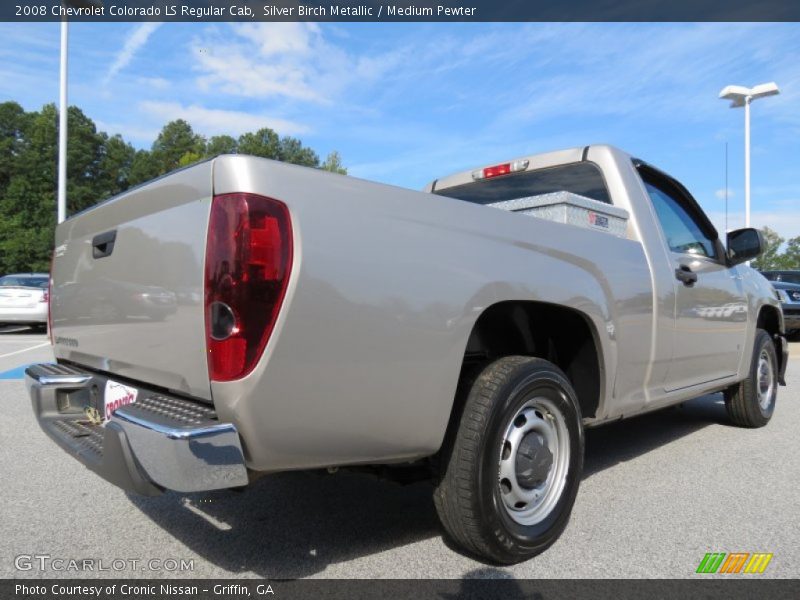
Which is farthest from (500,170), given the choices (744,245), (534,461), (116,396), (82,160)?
(82,160)

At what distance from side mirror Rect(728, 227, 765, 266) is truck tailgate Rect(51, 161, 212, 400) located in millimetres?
3818

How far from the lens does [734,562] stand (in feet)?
8.43

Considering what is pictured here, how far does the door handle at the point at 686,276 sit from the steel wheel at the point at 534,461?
141cm

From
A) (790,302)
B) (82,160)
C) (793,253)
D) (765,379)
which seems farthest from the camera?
(793,253)

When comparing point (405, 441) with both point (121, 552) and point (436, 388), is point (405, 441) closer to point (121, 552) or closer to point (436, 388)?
point (436, 388)

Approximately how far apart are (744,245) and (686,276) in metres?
1.02

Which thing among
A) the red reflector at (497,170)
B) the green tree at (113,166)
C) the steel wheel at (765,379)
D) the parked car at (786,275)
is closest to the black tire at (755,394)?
the steel wheel at (765,379)

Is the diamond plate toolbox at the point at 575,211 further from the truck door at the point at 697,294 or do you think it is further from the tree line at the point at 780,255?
the tree line at the point at 780,255

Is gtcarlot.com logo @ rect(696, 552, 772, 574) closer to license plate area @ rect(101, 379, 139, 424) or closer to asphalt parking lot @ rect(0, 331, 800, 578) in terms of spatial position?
asphalt parking lot @ rect(0, 331, 800, 578)

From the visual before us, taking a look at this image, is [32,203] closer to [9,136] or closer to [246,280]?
[9,136]

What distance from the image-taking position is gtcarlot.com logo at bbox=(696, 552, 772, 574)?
2.51m

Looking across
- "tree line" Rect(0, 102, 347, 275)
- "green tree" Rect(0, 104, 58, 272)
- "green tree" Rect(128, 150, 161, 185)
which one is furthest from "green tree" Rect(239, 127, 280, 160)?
"green tree" Rect(0, 104, 58, 272)

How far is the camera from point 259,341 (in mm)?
1812

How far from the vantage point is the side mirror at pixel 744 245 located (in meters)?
4.32
